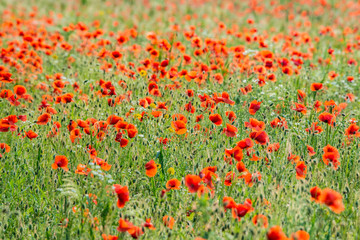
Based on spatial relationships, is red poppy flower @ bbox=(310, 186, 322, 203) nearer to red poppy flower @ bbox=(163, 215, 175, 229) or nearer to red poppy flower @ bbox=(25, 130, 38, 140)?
red poppy flower @ bbox=(163, 215, 175, 229)

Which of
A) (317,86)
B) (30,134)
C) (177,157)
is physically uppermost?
(317,86)

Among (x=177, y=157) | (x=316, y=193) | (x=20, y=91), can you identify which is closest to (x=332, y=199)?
(x=316, y=193)

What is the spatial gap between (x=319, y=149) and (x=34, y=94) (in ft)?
8.78

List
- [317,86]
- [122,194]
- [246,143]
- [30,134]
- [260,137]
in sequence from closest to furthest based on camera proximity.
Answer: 1. [122,194]
2. [246,143]
3. [260,137]
4. [30,134]
5. [317,86]

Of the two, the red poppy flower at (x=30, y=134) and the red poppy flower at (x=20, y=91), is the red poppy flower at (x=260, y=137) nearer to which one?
the red poppy flower at (x=30, y=134)

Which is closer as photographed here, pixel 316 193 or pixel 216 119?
pixel 316 193

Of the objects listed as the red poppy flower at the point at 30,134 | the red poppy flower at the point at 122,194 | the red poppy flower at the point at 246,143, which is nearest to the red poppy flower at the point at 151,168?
the red poppy flower at the point at 122,194

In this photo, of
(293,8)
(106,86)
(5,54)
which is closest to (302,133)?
(106,86)

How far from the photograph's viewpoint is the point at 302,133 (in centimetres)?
291

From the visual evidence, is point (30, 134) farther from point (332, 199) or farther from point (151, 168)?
point (332, 199)

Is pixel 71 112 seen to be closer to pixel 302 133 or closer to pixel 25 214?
pixel 25 214

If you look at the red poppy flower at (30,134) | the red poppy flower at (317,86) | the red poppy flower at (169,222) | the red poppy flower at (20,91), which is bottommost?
the red poppy flower at (169,222)

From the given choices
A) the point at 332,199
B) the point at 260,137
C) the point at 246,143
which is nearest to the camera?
the point at 332,199

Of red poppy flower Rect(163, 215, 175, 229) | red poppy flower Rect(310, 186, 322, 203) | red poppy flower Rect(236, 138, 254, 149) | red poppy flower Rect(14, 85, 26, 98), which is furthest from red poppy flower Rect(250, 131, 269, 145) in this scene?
red poppy flower Rect(14, 85, 26, 98)
